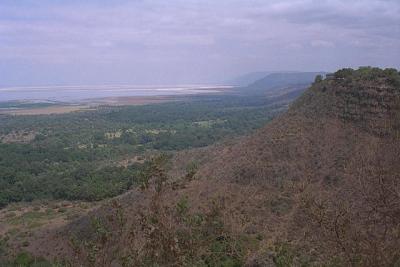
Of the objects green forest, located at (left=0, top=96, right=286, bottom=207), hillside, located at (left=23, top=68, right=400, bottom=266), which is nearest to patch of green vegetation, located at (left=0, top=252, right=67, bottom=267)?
hillside, located at (left=23, top=68, right=400, bottom=266)

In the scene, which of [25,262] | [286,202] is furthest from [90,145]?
[286,202]

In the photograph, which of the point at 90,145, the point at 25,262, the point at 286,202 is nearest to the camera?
the point at 286,202

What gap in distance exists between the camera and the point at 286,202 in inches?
942

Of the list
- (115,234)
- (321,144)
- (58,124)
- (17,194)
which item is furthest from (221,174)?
(58,124)

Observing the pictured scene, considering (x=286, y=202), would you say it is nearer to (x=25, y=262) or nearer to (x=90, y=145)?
(x=25, y=262)

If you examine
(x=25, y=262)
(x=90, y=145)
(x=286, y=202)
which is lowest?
(x=90, y=145)

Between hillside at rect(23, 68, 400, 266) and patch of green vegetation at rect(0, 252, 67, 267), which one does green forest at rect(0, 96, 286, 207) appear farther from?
patch of green vegetation at rect(0, 252, 67, 267)

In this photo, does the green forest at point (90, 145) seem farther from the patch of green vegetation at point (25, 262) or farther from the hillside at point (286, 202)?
the patch of green vegetation at point (25, 262)

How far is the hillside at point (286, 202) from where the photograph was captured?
9.11 meters

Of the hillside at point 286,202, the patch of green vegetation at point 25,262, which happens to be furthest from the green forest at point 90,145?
the patch of green vegetation at point 25,262

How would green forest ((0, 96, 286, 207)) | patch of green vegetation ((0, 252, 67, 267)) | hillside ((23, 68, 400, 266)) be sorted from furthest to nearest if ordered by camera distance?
green forest ((0, 96, 286, 207)) < patch of green vegetation ((0, 252, 67, 267)) < hillside ((23, 68, 400, 266))

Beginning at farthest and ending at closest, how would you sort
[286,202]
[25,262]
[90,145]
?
1. [90,145]
2. [25,262]
3. [286,202]

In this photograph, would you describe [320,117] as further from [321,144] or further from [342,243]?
[342,243]

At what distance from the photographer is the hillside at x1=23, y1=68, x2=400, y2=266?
911 cm
